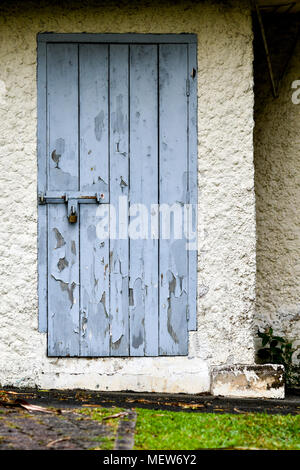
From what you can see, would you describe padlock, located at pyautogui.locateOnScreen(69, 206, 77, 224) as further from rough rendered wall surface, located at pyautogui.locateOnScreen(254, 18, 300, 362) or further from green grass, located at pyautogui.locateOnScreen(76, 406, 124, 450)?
rough rendered wall surface, located at pyautogui.locateOnScreen(254, 18, 300, 362)

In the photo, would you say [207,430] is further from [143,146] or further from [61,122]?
[61,122]

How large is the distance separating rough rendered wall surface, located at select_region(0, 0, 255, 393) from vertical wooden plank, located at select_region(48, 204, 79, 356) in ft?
0.29

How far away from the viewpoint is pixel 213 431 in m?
2.77

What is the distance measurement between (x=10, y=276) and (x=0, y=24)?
5.18 feet

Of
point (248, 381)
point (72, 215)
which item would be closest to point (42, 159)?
point (72, 215)

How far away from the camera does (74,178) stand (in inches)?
145

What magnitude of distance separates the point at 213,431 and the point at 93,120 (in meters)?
1.99

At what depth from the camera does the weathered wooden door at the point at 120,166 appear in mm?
3682

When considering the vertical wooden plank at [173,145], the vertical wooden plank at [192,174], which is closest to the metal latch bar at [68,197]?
the vertical wooden plank at [173,145]

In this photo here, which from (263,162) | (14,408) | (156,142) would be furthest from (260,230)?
(14,408)

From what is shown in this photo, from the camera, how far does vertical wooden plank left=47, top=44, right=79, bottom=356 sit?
3.68m

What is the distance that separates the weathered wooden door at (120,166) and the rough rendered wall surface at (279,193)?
83 cm
